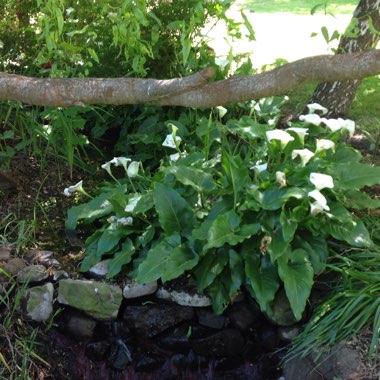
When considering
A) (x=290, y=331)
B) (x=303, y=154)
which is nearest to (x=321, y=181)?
(x=303, y=154)

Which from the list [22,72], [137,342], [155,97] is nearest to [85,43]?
[22,72]

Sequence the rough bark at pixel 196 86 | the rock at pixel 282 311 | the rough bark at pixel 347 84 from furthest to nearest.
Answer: the rough bark at pixel 347 84, the rock at pixel 282 311, the rough bark at pixel 196 86

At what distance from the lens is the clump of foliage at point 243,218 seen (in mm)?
3029

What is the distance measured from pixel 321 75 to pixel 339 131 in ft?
4.42

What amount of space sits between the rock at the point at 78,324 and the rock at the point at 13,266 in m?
0.42

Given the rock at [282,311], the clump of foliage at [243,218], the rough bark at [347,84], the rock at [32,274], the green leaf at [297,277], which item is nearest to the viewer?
the green leaf at [297,277]

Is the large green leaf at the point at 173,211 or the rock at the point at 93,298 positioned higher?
the large green leaf at the point at 173,211

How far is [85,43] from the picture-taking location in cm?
405

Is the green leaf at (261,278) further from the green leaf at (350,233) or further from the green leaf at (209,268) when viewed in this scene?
the green leaf at (350,233)

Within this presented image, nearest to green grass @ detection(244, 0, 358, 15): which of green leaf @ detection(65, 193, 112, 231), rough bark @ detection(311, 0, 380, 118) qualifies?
rough bark @ detection(311, 0, 380, 118)

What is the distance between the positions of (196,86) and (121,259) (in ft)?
4.00

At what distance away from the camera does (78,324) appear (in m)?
3.32

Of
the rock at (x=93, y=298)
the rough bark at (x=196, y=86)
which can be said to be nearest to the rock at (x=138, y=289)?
the rock at (x=93, y=298)

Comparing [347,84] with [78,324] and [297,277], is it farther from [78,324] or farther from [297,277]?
[78,324]
